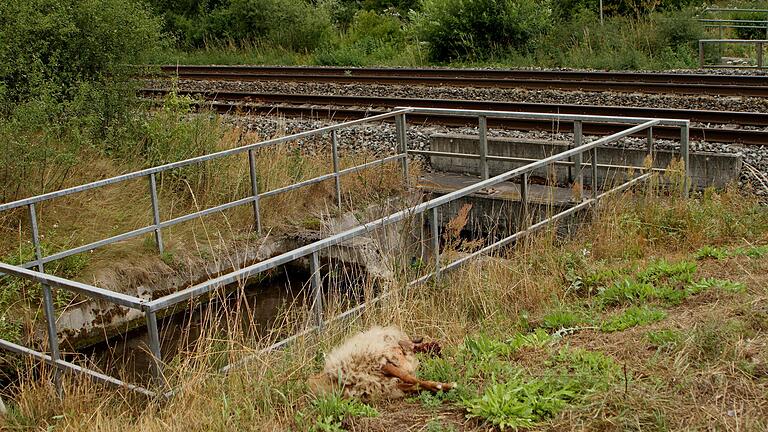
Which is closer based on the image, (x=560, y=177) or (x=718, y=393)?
(x=718, y=393)

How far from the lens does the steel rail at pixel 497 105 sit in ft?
46.1

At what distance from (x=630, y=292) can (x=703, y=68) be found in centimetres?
1535

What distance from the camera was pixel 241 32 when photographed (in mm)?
33156

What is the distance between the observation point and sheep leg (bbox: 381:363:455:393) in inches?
212

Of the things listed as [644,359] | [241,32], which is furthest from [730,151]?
[241,32]

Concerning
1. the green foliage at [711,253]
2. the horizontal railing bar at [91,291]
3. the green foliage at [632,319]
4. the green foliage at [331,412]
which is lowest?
the green foliage at [711,253]

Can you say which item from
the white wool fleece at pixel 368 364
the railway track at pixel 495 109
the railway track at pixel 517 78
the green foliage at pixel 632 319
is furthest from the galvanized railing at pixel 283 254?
the railway track at pixel 517 78

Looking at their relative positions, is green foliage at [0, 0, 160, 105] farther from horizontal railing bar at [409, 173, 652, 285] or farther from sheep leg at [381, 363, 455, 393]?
sheep leg at [381, 363, 455, 393]

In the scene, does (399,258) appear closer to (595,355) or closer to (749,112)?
(595,355)

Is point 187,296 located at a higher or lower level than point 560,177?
higher

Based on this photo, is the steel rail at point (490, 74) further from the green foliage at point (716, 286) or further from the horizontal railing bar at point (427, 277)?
the green foliage at point (716, 286)

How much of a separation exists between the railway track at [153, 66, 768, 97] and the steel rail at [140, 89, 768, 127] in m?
1.77

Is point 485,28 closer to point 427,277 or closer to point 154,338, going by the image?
point 427,277

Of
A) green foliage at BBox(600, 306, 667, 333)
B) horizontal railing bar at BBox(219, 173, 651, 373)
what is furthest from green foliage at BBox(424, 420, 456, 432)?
green foliage at BBox(600, 306, 667, 333)
